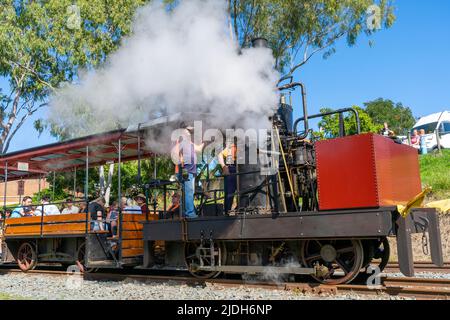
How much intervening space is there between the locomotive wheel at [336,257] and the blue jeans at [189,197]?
6.01 feet

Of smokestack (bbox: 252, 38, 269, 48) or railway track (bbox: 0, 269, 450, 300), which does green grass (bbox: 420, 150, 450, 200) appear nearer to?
railway track (bbox: 0, 269, 450, 300)

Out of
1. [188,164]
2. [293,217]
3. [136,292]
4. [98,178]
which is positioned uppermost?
[98,178]

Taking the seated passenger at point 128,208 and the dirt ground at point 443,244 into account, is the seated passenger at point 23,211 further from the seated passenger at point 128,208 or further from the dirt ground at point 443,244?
the dirt ground at point 443,244

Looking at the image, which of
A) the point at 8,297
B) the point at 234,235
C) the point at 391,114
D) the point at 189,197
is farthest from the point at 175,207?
the point at 391,114

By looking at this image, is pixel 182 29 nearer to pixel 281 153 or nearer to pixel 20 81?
pixel 281 153

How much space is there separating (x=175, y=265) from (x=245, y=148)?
2310 mm

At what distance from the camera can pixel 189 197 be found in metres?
6.75

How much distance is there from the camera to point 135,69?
9188 mm

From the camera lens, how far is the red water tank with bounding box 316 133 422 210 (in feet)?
17.4

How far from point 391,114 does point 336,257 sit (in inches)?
2562

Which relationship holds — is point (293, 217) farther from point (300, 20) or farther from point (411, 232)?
point (300, 20)

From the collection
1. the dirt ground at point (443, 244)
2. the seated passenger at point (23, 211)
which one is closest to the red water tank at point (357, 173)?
the dirt ground at point (443, 244)

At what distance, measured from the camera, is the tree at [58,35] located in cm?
1579
